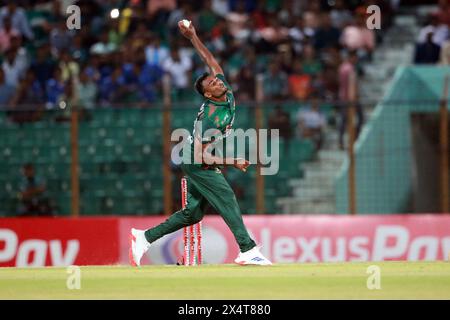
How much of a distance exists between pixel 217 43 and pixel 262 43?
90 centimetres

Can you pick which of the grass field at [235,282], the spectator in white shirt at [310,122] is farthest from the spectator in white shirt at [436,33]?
the grass field at [235,282]

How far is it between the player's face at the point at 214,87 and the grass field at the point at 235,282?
201 cm

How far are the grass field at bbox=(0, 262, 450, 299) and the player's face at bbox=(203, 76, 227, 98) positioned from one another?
6.60ft

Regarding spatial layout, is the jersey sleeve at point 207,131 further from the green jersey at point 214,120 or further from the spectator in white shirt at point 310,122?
the spectator in white shirt at point 310,122

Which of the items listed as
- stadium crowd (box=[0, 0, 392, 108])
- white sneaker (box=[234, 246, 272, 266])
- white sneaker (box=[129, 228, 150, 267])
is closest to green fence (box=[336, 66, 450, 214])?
stadium crowd (box=[0, 0, 392, 108])

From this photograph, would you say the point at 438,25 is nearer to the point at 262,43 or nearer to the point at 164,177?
the point at 262,43

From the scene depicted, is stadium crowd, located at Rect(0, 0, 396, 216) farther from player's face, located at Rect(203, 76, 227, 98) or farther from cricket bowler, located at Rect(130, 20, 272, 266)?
player's face, located at Rect(203, 76, 227, 98)

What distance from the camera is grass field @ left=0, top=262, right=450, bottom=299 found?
1167 centimetres

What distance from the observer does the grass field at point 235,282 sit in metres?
11.7

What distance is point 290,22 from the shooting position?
83.8ft

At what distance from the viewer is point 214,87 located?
14.4 m

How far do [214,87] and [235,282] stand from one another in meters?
2.75

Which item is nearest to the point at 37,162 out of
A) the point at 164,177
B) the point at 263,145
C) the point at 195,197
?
the point at 164,177
